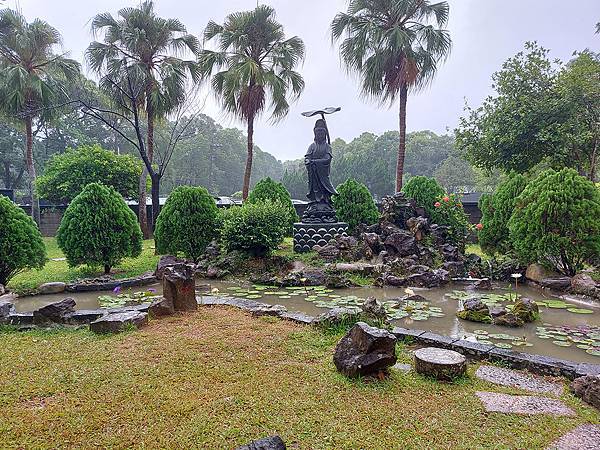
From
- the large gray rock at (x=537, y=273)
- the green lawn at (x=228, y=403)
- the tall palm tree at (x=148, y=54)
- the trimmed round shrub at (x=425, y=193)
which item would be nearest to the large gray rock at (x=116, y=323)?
the green lawn at (x=228, y=403)

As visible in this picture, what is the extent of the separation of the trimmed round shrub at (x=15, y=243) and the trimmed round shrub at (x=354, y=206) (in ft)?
23.0

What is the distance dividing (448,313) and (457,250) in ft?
13.6

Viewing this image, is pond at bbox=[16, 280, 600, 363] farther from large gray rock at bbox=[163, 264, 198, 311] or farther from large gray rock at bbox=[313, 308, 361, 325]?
large gray rock at bbox=[163, 264, 198, 311]

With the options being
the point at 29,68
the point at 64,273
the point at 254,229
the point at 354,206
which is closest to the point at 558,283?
the point at 354,206

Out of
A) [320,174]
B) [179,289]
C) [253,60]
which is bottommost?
[179,289]

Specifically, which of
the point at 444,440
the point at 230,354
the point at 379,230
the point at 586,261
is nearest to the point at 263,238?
the point at 379,230

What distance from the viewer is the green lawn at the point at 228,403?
230cm

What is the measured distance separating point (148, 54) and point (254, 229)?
9.15 metres

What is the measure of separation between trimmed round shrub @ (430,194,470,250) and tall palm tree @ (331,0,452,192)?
10.7ft

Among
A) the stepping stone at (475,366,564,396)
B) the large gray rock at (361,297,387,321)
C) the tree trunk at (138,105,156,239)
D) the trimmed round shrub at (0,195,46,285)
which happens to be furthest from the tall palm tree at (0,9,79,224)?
the stepping stone at (475,366,564,396)

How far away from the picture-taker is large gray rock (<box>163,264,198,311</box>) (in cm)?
504

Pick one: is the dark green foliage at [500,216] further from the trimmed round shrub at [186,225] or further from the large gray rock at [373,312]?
the trimmed round shrub at [186,225]

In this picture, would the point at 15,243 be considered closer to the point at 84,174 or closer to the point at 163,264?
the point at 163,264

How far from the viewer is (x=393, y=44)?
43.0 ft
